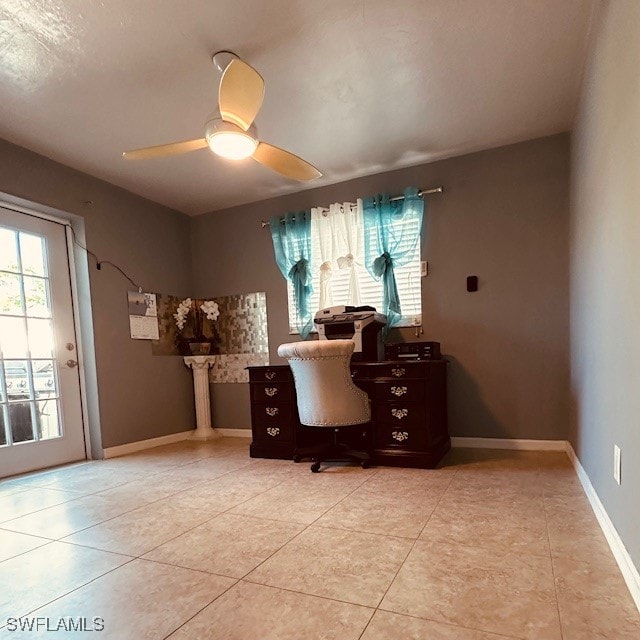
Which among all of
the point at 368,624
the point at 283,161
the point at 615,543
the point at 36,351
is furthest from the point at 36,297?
the point at 615,543

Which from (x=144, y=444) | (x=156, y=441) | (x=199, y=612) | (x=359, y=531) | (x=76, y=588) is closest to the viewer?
(x=199, y=612)

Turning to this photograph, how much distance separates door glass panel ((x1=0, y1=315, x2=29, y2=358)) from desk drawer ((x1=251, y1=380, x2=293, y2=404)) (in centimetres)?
184

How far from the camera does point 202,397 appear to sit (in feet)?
14.4

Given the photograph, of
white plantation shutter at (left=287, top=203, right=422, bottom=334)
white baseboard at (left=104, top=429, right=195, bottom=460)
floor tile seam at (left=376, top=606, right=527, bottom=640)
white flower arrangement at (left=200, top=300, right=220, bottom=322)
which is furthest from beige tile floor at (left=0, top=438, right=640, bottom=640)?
white flower arrangement at (left=200, top=300, right=220, bottom=322)

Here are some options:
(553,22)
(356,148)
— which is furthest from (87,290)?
(553,22)

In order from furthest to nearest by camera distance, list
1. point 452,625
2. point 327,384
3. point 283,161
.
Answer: point 327,384 → point 283,161 → point 452,625

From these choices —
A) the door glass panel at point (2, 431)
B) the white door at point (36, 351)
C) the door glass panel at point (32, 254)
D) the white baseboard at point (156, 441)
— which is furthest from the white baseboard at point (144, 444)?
the door glass panel at point (32, 254)

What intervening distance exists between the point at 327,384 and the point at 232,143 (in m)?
1.64

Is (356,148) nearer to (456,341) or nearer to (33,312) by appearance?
(456,341)

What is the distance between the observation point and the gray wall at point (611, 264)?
1340 millimetres

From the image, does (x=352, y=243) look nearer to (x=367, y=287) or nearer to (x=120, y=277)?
(x=367, y=287)

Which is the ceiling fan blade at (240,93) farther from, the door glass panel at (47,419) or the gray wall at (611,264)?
the door glass panel at (47,419)

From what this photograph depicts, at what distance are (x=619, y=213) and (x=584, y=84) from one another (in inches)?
51.5

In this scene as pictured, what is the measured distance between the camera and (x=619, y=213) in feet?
5.04
